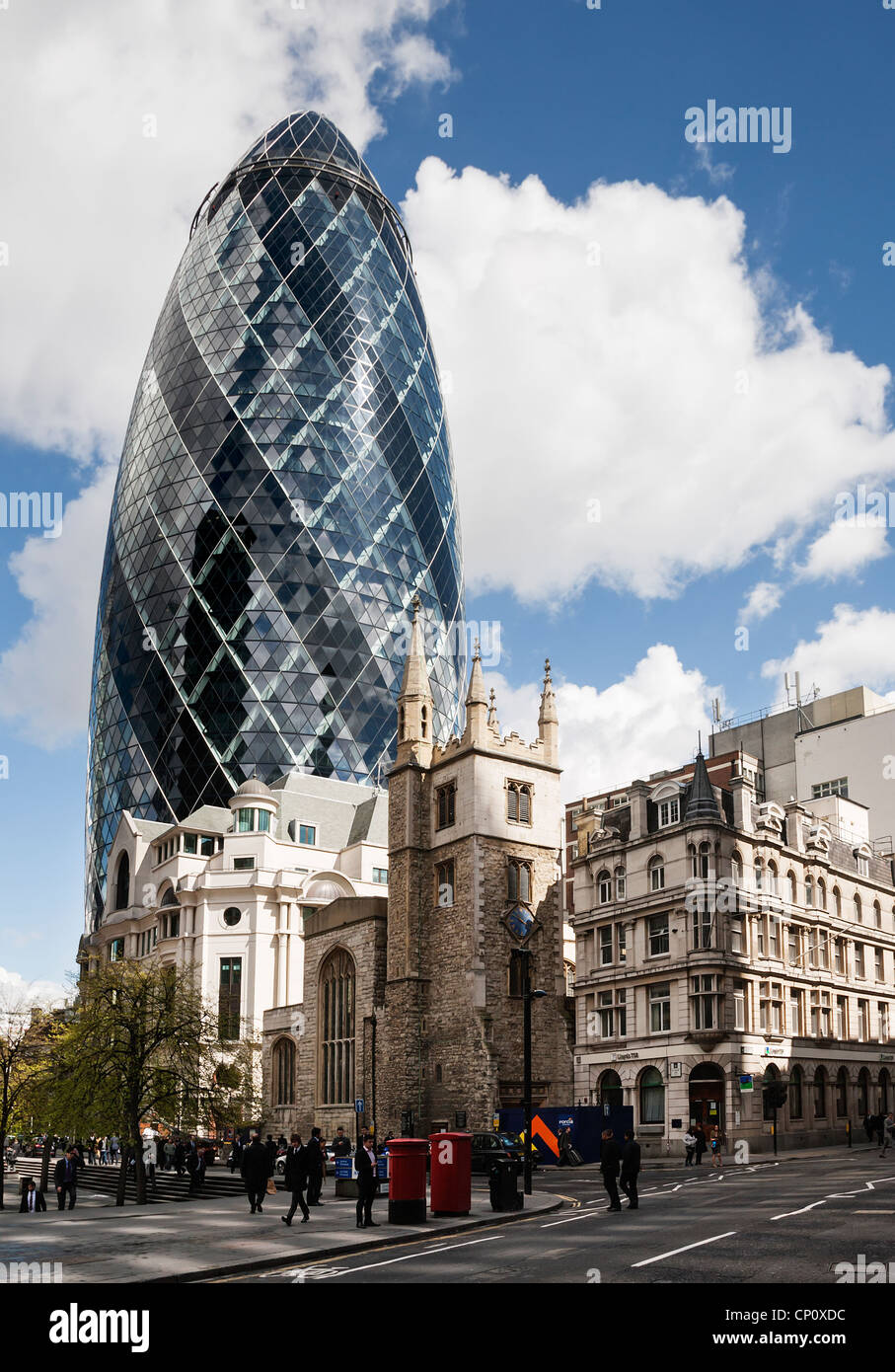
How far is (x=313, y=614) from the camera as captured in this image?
10831cm

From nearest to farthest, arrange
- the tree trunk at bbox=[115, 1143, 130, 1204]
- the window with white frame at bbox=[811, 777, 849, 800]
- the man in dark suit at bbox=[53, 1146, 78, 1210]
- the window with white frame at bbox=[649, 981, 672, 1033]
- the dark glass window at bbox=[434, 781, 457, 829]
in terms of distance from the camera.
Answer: the tree trunk at bbox=[115, 1143, 130, 1204], the man in dark suit at bbox=[53, 1146, 78, 1210], the window with white frame at bbox=[649, 981, 672, 1033], the dark glass window at bbox=[434, 781, 457, 829], the window with white frame at bbox=[811, 777, 849, 800]

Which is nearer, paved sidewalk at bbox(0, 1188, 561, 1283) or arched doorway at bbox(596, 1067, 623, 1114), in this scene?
paved sidewalk at bbox(0, 1188, 561, 1283)

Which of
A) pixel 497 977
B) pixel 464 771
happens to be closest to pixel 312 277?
pixel 464 771

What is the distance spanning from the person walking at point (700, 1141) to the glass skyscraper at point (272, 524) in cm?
6000

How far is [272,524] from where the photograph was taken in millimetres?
109188

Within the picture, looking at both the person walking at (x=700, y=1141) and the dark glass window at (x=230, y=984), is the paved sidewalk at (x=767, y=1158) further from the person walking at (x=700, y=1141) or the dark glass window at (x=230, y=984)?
the dark glass window at (x=230, y=984)

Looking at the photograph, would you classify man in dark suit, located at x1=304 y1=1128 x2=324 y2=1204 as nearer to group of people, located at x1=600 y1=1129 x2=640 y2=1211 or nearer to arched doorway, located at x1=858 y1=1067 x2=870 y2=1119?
group of people, located at x1=600 y1=1129 x2=640 y2=1211

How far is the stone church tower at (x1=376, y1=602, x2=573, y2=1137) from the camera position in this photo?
2283 inches

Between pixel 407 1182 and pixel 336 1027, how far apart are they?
42.2m

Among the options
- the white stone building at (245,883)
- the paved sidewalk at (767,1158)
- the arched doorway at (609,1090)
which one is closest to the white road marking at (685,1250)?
the paved sidewalk at (767,1158)

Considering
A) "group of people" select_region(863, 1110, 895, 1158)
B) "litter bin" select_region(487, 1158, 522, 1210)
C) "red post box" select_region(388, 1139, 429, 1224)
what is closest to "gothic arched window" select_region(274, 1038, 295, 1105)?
"group of people" select_region(863, 1110, 895, 1158)

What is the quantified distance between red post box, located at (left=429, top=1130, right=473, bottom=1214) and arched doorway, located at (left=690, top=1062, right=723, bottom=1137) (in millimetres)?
26512

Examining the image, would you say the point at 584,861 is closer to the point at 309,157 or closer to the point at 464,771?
the point at 464,771

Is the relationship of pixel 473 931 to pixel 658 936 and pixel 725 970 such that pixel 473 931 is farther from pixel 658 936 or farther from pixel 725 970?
pixel 725 970
